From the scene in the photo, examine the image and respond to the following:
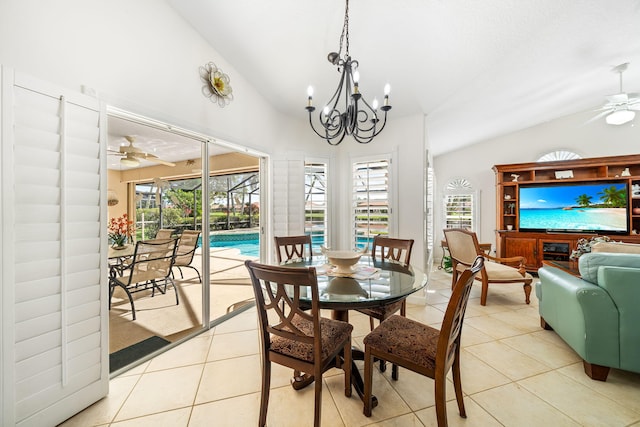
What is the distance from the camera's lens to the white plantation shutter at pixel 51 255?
4.10ft

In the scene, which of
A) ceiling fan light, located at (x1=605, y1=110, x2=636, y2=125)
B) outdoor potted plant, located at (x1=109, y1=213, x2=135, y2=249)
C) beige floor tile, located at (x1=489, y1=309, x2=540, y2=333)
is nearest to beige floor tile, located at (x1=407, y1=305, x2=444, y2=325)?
beige floor tile, located at (x1=489, y1=309, x2=540, y2=333)

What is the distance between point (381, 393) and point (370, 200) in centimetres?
246

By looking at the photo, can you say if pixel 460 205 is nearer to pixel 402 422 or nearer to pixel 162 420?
pixel 402 422

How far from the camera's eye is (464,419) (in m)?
1.47

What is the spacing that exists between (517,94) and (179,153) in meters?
4.28

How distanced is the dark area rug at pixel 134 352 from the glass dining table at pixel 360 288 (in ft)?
4.40

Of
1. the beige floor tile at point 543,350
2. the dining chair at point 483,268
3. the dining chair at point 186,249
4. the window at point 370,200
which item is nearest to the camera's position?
the beige floor tile at point 543,350

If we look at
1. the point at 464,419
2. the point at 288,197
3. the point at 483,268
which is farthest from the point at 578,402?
the point at 288,197

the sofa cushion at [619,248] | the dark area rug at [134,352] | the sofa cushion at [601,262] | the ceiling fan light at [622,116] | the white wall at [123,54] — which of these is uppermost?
the ceiling fan light at [622,116]

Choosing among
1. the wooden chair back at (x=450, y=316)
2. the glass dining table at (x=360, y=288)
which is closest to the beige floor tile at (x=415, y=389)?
the glass dining table at (x=360, y=288)

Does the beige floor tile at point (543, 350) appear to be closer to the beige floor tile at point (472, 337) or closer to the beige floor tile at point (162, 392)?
the beige floor tile at point (472, 337)

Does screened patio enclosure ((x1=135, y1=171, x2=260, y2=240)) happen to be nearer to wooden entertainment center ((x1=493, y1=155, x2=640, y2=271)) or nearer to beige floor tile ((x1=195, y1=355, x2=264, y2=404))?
beige floor tile ((x1=195, y1=355, x2=264, y2=404))

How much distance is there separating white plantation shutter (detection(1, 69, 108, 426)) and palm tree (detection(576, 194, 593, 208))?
265 inches

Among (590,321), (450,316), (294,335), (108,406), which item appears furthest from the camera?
(590,321)
